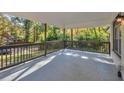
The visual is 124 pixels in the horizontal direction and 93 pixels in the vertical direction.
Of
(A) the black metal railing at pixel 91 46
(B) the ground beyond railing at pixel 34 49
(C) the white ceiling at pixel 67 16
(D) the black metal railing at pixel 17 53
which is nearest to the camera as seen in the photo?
(C) the white ceiling at pixel 67 16

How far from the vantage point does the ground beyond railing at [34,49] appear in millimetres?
7786

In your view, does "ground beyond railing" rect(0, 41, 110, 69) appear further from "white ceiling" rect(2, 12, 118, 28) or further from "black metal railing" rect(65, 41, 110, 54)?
"white ceiling" rect(2, 12, 118, 28)

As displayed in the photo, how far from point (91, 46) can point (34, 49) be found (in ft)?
19.8

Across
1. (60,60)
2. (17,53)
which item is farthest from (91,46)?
(17,53)

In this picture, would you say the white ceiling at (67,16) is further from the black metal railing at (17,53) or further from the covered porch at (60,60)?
the black metal railing at (17,53)

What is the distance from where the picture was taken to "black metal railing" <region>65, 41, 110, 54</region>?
14.3m

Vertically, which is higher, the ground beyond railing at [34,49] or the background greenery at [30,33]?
the background greenery at [30,33]

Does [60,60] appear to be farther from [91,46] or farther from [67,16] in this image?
[91,46]

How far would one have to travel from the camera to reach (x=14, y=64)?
8148 mm

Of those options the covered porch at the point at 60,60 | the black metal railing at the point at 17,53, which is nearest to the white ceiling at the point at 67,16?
the covered porch at the point at 60,60

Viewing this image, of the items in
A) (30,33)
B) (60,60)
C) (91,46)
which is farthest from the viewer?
(30,33)

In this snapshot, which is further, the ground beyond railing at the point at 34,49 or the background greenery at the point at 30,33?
the background greenery at the point at 30,33

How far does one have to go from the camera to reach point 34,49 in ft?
36.3

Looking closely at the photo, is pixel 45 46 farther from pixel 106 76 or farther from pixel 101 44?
pixel 106 76
